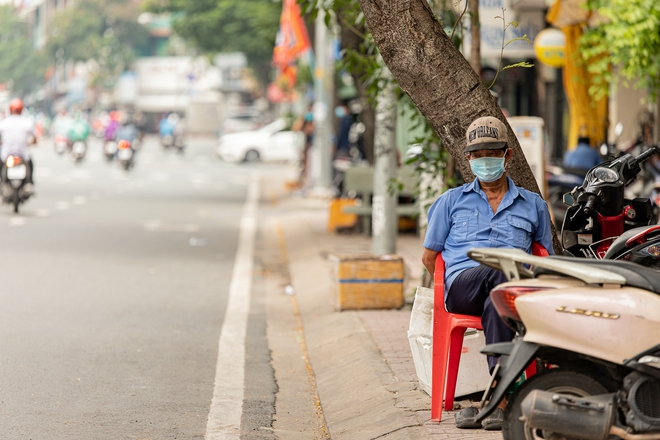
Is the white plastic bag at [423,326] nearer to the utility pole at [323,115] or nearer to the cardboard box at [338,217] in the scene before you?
the cardboard box at [338,217]

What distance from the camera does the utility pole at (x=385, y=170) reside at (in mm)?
9867

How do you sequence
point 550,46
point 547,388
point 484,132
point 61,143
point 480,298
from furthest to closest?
point 61,143 < point 550,46 < point 484,132 < point 480,298 < point 547,388

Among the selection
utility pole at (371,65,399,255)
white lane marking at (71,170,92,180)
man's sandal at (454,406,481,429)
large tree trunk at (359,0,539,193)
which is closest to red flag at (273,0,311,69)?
white lane marking at (71,170,92,180)

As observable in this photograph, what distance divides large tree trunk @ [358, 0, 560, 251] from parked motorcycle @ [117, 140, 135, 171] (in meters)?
24.0

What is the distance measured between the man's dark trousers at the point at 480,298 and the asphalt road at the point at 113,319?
5.04 feet

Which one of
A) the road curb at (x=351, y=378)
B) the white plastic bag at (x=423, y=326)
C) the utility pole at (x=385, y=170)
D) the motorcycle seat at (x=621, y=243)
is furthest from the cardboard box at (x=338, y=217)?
the motorcycle seat at (x=621, y=243)

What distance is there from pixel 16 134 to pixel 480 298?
1269cm

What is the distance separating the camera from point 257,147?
3956 cm

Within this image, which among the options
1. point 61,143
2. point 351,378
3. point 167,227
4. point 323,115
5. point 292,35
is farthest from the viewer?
point 61,143

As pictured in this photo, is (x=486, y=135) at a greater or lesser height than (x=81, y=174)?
greater

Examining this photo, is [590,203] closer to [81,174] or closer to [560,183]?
[560,183]

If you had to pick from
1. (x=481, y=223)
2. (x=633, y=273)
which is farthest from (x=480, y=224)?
(x=633, y=273)

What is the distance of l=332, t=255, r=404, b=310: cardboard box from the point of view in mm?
8969

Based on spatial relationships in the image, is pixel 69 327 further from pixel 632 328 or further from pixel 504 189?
pixel 632 328
